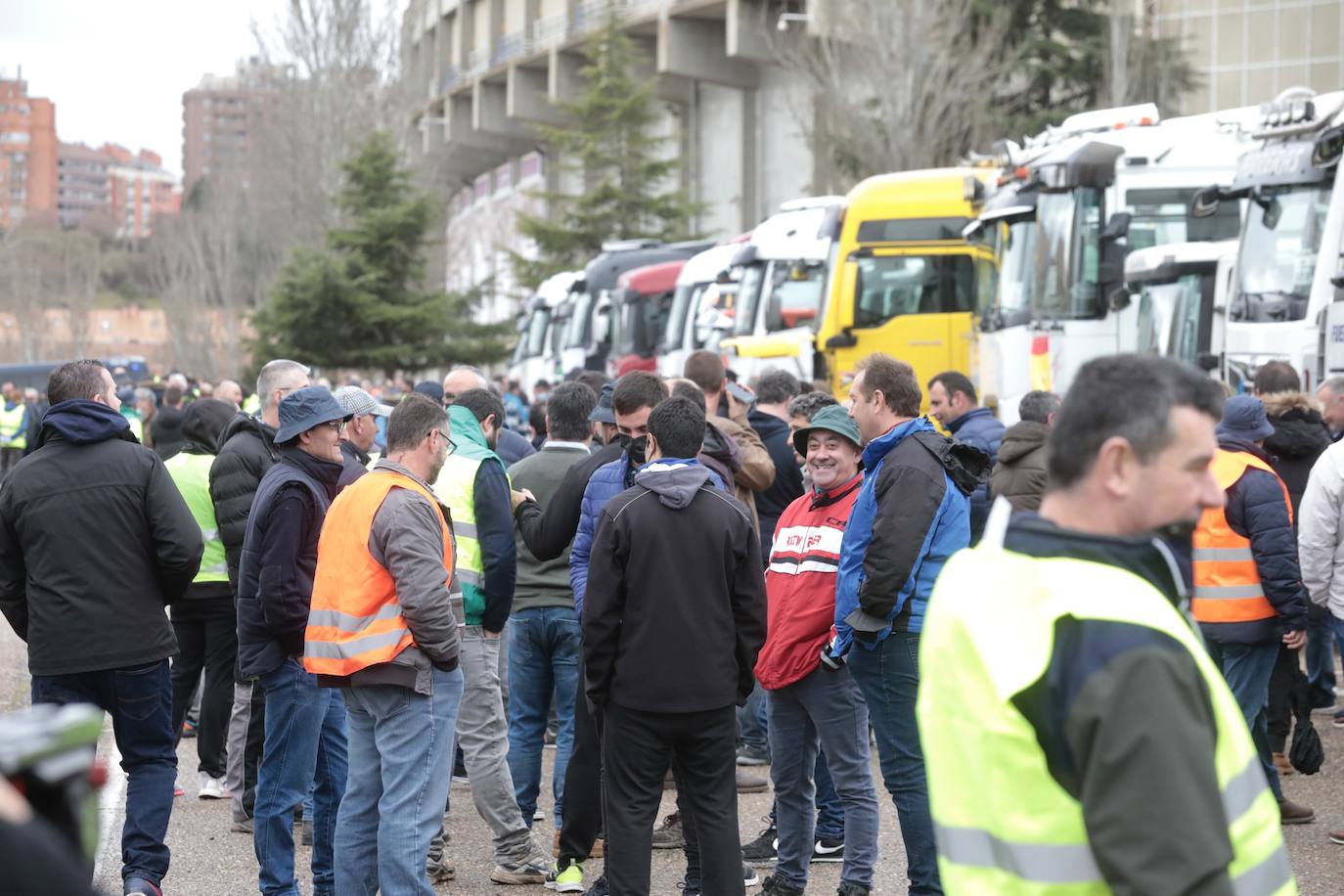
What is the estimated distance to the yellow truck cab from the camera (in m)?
20.5

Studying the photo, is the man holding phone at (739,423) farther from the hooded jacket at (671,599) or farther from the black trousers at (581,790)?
the black trousers at (581,790)

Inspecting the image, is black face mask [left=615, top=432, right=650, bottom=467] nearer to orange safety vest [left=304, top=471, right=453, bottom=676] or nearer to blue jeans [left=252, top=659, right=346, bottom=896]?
orange safety vest [left=304, top=471, right=453, bottom=676]

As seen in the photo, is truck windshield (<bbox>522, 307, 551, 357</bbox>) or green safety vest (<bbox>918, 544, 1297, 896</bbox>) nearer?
green safety vest (<bbox>918, 544, 1297, 896</bbox>)

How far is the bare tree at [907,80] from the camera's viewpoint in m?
32.3

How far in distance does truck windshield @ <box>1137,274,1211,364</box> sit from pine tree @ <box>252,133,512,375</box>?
23.0 m

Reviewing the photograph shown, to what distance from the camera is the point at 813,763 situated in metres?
6.79

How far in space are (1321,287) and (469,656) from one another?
347 inches

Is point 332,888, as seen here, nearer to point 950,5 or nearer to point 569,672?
point 569,672

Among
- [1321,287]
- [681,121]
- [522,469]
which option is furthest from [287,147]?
[522,469]

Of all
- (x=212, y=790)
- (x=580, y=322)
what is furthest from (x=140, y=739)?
(x=580, y=322)

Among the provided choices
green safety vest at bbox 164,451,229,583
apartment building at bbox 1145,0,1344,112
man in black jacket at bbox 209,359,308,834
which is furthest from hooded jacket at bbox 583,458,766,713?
apartment building at bbox 1145,0,1344,112

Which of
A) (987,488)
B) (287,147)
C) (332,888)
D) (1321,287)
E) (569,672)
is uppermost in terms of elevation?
(287,147)

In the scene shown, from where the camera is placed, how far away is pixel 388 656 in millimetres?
5629

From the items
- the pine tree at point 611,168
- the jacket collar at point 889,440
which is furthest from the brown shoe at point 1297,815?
the pine tree at point 611,168
